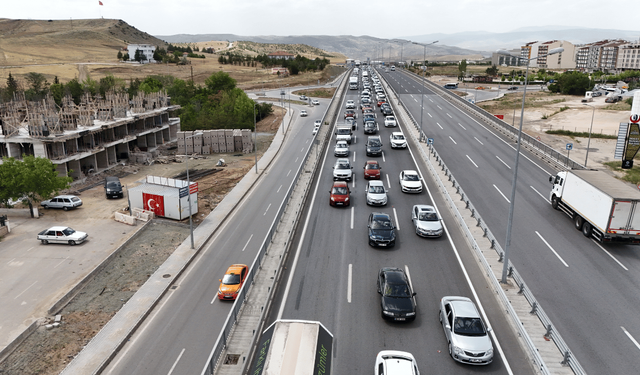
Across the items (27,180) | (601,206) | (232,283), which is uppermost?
(601,206)

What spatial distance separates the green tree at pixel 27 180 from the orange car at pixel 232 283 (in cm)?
2692

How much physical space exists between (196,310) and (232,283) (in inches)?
93.0

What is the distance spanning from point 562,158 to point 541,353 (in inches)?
1228

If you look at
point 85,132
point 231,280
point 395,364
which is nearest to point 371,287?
point 395,364

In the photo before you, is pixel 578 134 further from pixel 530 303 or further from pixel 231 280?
pixel 231 280

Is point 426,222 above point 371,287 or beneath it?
above

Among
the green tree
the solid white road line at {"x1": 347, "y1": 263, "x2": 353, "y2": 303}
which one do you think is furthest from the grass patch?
the green tree

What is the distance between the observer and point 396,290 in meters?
18.4

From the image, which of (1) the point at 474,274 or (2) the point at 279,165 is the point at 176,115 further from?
(1) the point at 474,274

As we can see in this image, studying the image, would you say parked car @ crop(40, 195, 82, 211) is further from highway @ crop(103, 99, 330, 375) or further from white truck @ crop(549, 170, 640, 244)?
white truck @ crop(549, 170, 640, 244)

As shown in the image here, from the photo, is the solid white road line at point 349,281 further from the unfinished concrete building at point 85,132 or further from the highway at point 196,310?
the unfinished concrete building at point 85,132

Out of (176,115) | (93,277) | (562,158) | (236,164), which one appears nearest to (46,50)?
(176,115)

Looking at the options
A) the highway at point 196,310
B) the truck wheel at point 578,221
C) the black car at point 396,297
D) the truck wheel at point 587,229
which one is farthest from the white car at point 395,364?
the truck wheel at point 578,221

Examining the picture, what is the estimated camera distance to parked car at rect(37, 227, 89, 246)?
34688 mm
